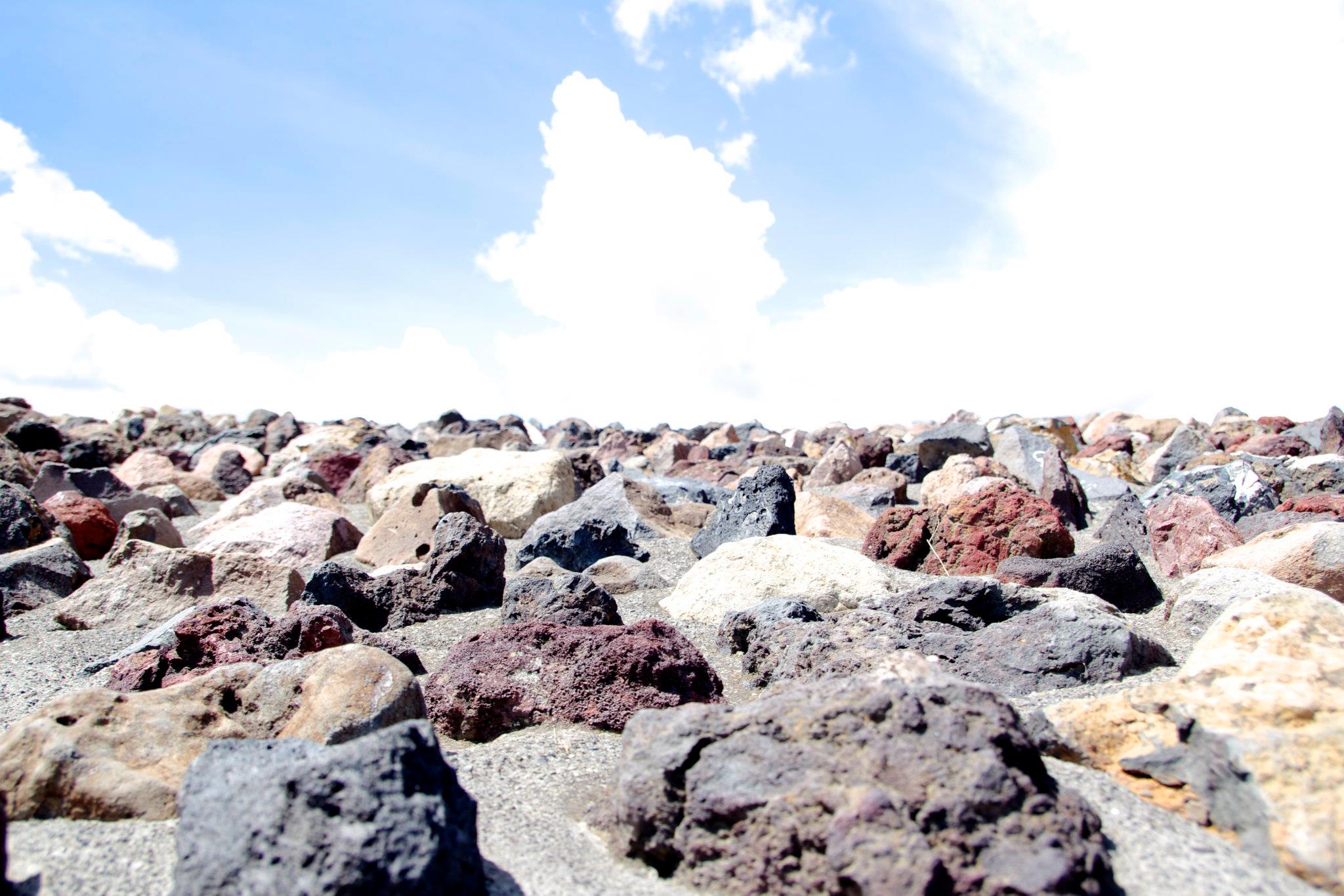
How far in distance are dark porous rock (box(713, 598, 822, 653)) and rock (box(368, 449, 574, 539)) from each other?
5.45 metres

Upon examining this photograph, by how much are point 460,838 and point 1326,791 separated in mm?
2864

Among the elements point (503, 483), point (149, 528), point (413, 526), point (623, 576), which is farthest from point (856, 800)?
point (149, 528)

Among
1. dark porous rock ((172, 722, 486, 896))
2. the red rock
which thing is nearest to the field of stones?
dark porous rock ((172, 722, 486, 896))

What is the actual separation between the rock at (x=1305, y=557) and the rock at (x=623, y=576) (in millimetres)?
4718

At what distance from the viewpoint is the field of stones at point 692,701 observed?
2.61m

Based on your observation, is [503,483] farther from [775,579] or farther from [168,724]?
[168,724]

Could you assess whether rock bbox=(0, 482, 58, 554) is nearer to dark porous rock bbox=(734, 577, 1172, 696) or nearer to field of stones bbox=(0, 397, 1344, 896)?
field of stones bbox=(0, 397, 1344, 896)

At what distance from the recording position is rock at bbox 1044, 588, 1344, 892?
2797 millimetres

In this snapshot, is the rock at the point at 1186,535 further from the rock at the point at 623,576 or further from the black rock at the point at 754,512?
the rock at the point at 623,576

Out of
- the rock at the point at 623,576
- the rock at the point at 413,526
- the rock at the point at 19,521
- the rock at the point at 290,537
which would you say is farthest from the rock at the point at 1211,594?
the rock at the point at 19,521

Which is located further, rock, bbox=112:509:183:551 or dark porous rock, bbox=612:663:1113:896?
rock, bbox=112:509:183:551

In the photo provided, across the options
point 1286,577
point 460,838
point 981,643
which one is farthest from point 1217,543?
point 460,838

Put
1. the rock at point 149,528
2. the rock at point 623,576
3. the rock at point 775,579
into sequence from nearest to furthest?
1. the rock at point 775,579
2. the rock at point 623,576
3. the rock at point 149,528

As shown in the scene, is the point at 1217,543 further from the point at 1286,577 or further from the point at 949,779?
the point at 949,779
